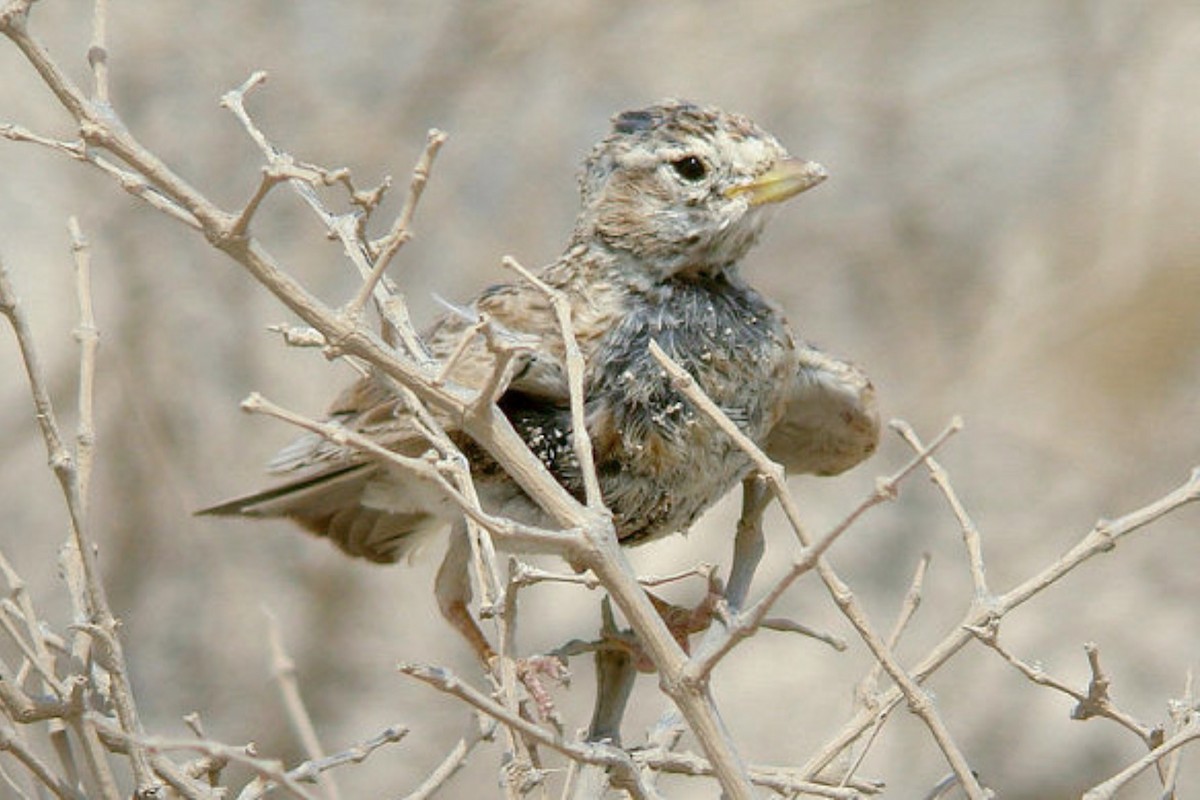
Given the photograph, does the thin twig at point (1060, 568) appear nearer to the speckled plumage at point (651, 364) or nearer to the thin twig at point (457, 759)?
the thin twig at point (457, 759)

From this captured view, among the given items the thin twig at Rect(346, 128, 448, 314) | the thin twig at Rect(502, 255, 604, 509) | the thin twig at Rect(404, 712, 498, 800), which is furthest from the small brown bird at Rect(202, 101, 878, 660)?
the thin twig at Rect(346, 128, 448, 314)

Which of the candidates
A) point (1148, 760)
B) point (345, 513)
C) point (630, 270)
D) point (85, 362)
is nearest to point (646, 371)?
point (630, 270)

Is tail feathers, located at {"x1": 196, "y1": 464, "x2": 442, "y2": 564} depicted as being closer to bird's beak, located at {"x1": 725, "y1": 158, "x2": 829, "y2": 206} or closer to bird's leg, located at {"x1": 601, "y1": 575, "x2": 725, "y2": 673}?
bird's leg, located at {"x1": 601, "y1": 575, "x2": 725, "y2": 673}

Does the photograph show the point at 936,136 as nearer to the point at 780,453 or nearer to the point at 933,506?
the point at 933,506

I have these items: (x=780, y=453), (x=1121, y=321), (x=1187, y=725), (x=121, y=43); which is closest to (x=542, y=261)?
(x=121, y=43)

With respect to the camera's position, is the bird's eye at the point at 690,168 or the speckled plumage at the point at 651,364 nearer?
the speckled plumage at the point at 651,364

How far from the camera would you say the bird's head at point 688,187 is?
3.81m

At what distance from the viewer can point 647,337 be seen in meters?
3.79

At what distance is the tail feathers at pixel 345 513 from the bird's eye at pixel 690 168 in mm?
735

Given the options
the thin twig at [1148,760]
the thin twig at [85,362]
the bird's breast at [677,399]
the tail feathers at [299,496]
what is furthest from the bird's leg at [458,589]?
the thin twig at [1148,760]

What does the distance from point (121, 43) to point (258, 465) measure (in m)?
1.43

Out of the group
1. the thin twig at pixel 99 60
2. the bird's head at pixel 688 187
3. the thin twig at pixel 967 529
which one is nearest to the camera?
the thin twig at pixel 99 60

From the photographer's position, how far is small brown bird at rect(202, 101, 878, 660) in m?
3.66

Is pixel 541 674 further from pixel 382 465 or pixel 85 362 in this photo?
pixel 85 362
